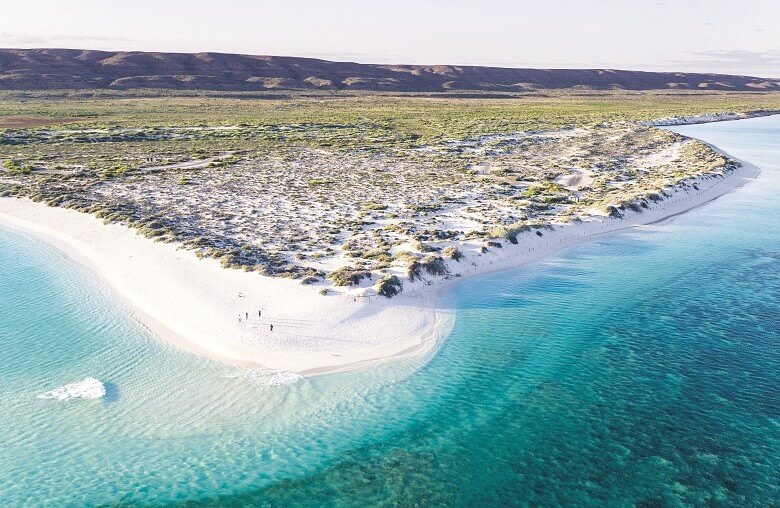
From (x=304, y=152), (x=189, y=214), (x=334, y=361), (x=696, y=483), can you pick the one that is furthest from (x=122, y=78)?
(x=696, y=483)

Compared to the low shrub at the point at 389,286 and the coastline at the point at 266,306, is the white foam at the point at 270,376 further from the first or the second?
the low shrub at the point at 389,286

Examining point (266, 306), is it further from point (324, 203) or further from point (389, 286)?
point (324, 203)

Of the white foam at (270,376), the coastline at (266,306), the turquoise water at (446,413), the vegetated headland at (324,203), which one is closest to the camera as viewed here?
the turquoise water at (446,413)

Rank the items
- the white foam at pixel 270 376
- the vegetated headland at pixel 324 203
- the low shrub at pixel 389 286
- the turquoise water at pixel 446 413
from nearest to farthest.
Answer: the turquoise water at pixel 446 413
the white foam at pixel 270 376
the vegetated headland at pixel 324 203
the low shrub at pixel 389 286

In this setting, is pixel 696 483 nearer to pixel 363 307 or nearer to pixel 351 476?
pixel 351 476

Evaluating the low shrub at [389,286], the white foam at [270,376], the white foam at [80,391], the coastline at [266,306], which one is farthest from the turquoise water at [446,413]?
the low shrub at [389,286]

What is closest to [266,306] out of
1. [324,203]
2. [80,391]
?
[80,391]
